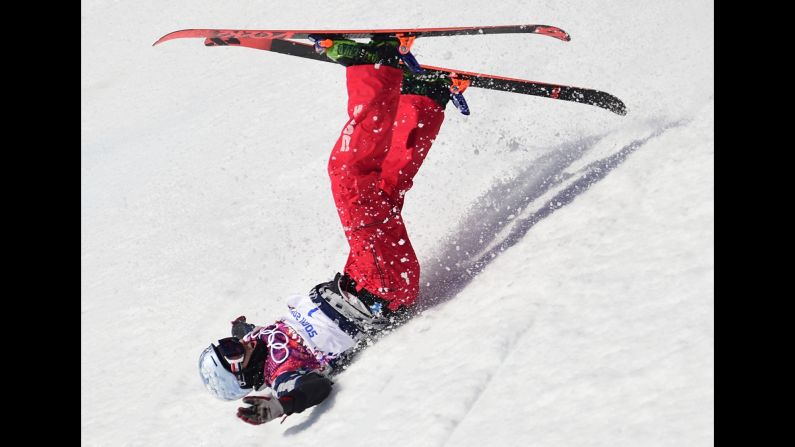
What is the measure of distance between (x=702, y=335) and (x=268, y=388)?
198 cm

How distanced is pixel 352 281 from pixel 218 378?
0.68m

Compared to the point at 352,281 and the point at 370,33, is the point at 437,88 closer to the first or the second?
the point at 370,33

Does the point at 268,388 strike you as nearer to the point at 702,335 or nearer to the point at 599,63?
the point at 702,335

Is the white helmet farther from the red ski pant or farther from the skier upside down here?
the red ski pant

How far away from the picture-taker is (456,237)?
147 inches

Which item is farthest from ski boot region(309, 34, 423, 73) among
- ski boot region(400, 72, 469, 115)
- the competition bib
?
the competition bib

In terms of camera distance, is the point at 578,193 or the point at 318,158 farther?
the point at 318,158

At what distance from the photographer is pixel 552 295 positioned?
2432 mm

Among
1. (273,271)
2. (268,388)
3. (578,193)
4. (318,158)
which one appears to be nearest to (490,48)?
(318,158)

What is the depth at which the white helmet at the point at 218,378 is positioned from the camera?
3096 mm

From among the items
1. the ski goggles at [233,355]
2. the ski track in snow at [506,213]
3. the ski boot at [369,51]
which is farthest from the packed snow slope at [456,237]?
the ski boot at [369,51]

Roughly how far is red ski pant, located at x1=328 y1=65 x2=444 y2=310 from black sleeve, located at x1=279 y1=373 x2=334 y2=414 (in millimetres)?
433

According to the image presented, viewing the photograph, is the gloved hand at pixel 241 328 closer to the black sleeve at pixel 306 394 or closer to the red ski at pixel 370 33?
the black sleeve at pixel 306 394

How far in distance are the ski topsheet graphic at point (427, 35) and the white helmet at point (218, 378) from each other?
1.30m
